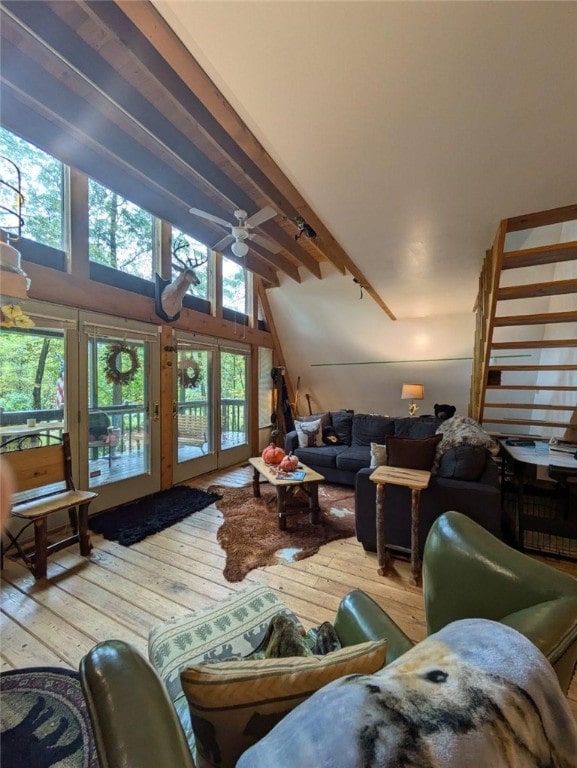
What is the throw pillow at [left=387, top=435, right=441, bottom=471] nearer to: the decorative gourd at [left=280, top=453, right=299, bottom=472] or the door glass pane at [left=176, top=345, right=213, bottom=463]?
the decorative gourd at [left=280, top=453, right=299, bottom=472]

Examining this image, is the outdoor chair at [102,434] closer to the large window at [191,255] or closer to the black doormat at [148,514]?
the black doormat at [148,514]

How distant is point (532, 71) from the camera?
121 cm

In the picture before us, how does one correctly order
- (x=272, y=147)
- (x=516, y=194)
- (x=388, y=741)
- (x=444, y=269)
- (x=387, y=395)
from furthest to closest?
(x=387, y=395) < (x=444, y=269) < (x=516, y=194) < (x=272, y=147) < (x=388, y=741)

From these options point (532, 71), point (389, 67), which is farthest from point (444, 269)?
point (389, 67)

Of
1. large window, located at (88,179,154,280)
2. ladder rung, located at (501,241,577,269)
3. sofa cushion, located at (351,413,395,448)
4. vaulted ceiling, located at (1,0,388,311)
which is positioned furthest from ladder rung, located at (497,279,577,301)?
large window, located at (88,179,154,280)

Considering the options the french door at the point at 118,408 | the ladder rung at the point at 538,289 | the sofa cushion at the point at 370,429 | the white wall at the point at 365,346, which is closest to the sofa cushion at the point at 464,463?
the ladder rung at the point at 538,289

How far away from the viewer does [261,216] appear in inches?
105

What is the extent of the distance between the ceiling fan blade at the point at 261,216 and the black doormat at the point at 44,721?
2975mm

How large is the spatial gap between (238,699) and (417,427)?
421 cm

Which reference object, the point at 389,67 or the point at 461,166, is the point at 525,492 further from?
the point at 389,67

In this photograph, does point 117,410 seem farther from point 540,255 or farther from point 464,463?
point 540,255

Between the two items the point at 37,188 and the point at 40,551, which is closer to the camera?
the point at 40,551

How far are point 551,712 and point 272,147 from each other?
2194 millimetres

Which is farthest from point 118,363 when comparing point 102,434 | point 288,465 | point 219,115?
point 219,115
